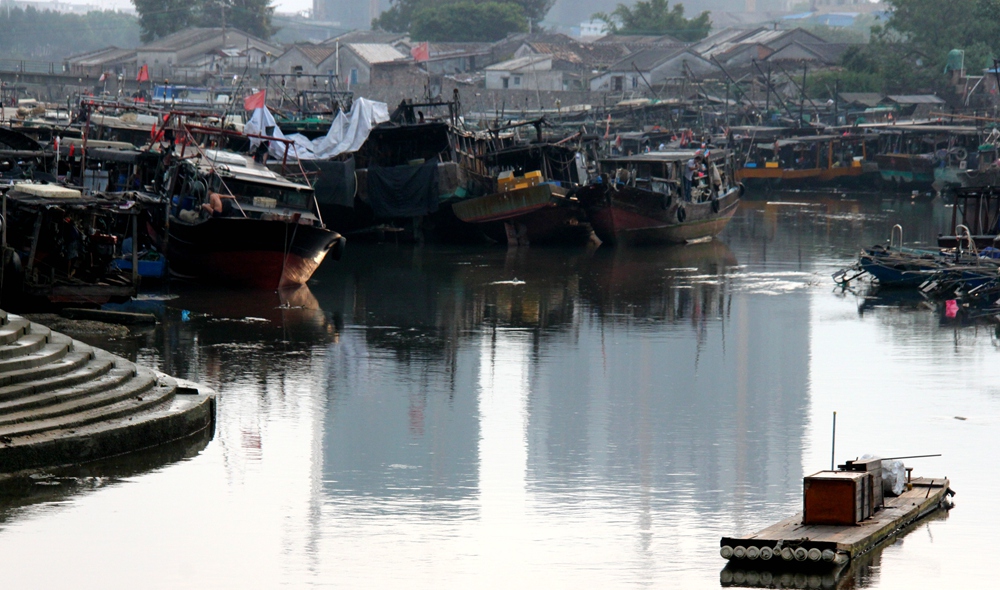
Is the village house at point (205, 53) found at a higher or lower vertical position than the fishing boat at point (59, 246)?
higher

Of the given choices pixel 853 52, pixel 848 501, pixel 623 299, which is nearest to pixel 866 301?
pixel 623 299

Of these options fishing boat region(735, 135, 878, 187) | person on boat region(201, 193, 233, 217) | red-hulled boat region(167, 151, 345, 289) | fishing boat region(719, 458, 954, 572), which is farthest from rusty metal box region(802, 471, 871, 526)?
fishing boat region(735, 135, 878, 187)

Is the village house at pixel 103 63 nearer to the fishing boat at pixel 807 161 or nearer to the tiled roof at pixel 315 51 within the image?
the tiled roof at pixel 315 51

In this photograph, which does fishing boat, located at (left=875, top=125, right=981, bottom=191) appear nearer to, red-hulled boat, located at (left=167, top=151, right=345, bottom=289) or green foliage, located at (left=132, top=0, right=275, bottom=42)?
red-hulled boat, located at (left=167, top=151, right=345, bottom=289)

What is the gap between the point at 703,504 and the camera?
13180mm

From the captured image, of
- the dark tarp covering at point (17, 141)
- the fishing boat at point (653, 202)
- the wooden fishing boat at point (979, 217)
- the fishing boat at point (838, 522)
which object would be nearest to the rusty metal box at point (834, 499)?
the fishing boat at point (838, 522)

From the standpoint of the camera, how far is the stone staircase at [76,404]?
1305 centimetres

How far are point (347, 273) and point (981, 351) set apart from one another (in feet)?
44.6

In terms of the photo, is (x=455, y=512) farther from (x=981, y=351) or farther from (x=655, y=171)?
(x=655, y=171)

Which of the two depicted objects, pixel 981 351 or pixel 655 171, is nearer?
pixel 981 351

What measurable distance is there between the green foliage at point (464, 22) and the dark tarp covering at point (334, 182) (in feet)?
187

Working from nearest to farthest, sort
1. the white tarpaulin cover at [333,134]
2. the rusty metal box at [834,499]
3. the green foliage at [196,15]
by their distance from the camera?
the rusty metal box at [834,499]
the white tarpaulin cover at [333,134]
the green foliage at [196,15]

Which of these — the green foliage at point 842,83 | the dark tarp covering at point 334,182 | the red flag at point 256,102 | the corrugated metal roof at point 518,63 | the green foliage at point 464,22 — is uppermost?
the green foliage at point 464,22

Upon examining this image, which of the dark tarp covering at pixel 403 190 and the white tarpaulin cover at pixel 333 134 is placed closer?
the dark tarp covering at pixel 403 190
